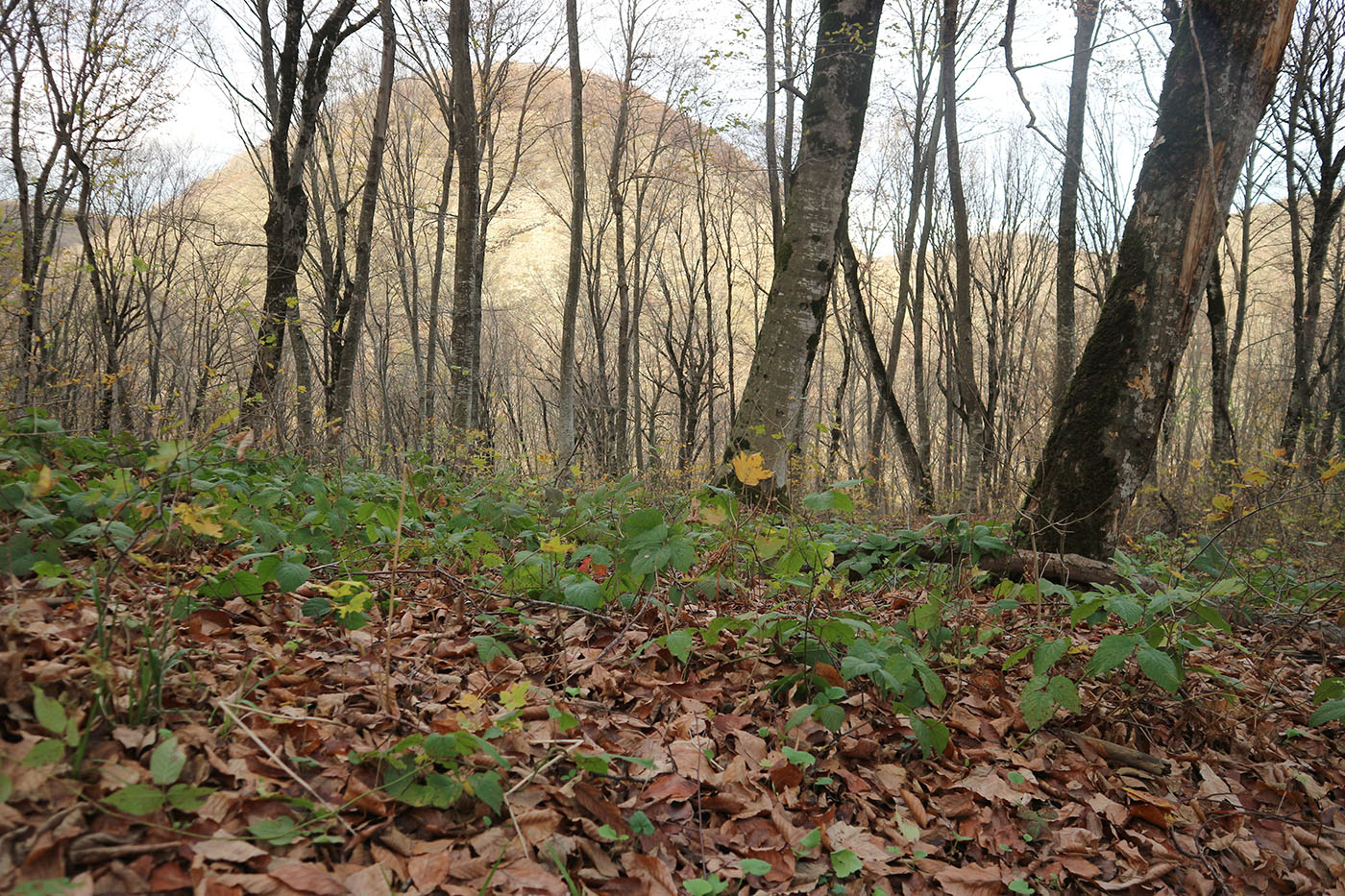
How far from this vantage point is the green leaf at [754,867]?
60.7 inches

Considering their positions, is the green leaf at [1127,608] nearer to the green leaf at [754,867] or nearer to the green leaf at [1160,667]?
the green leaf at [1160,667]

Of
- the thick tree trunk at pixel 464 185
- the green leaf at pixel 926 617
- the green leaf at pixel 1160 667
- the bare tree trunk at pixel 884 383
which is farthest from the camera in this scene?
the bare tree trunk at pixel 884 383

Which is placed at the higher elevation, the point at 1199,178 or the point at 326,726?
the point at 1199,178

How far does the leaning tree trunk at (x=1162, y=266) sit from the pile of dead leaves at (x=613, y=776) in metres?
1.26

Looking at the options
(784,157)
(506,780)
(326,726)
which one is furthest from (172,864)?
(784,157)

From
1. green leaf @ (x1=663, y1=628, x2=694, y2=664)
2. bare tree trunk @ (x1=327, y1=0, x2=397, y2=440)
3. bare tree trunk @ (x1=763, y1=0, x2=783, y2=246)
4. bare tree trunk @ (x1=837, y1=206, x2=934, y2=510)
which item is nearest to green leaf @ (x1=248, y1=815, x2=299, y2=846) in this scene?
green leaf @ (x1=663, y1=628, x2=694, y2=664)

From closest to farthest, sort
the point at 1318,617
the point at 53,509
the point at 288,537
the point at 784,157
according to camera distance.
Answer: the point at 53,509 < the point at 288,537 < the point at 1318,617 < the point at 784,157

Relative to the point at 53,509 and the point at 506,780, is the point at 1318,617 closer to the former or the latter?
the point at 506,780

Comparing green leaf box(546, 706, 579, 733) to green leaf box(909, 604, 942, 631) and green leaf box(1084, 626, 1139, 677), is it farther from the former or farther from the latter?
green leaf box(1084, 626, 1139, 677)

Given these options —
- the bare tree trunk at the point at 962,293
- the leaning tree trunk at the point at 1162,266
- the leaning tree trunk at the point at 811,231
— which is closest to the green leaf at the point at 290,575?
the leaning tree trunk at the point at 811,231

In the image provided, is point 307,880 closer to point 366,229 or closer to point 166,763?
point 166,763

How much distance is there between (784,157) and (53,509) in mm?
10836

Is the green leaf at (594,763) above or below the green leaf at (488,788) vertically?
below

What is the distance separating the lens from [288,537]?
2.53 metres
